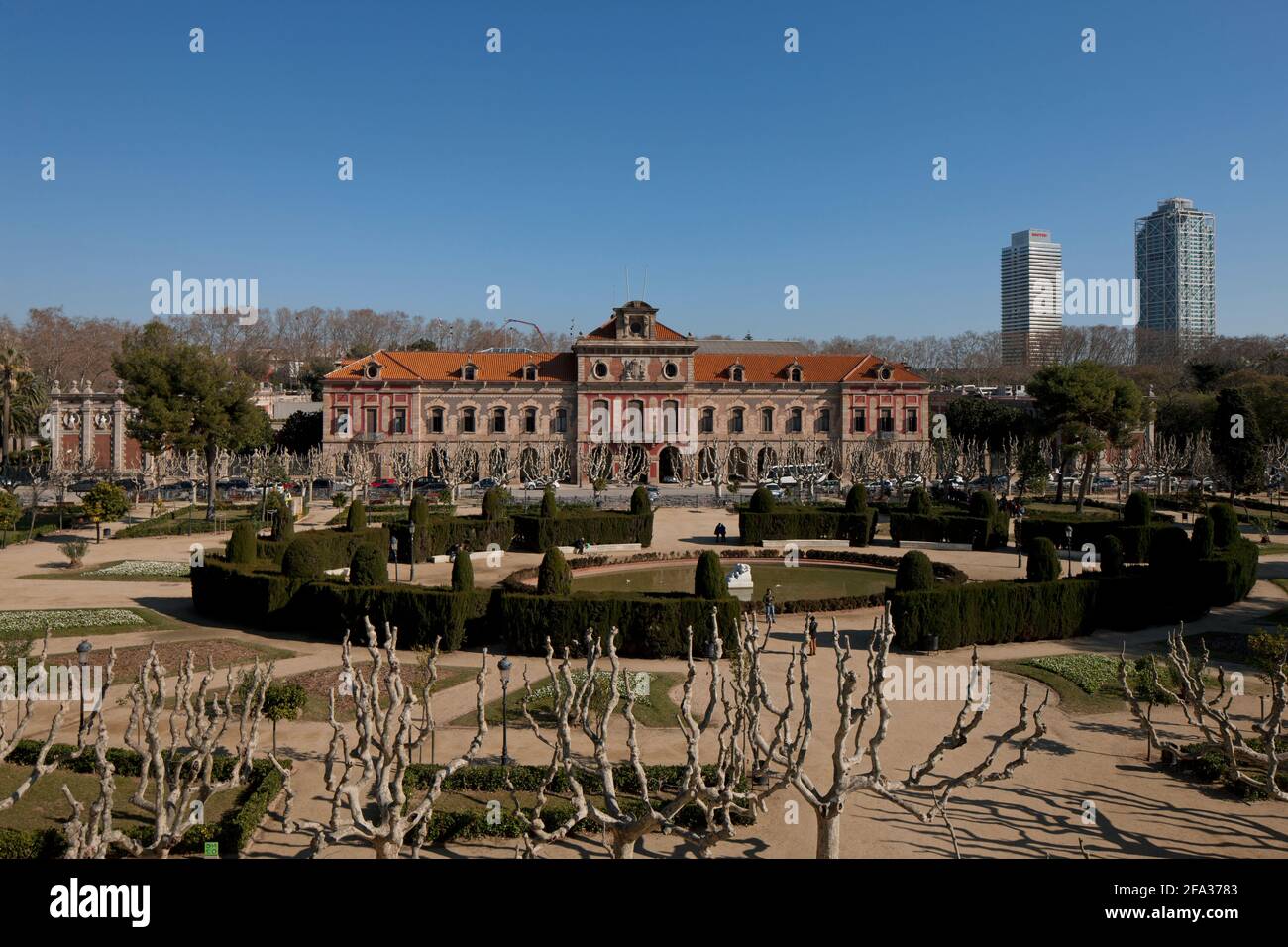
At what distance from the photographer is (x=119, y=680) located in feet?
58.9

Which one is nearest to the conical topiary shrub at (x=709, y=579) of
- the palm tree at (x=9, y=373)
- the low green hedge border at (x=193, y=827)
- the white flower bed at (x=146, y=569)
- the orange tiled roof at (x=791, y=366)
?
the low green hedge border at (x=193, y=827)

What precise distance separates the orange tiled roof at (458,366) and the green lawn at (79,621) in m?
38.5

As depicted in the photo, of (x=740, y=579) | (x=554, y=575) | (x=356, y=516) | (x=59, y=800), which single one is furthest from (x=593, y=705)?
(x=356, y=516)

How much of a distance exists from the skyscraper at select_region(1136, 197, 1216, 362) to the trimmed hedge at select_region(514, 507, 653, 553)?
132721 millimetres

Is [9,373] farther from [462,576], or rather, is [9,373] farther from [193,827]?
[193,827]

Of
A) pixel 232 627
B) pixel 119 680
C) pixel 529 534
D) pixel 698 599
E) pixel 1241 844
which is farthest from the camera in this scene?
pixel 529 534

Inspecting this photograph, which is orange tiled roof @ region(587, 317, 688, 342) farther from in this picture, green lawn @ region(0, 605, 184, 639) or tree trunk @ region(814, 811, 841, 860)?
tree trunk @ region(814, 811, 841, 860)

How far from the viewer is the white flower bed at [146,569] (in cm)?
2899

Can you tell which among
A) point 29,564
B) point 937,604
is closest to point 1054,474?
point 937,604

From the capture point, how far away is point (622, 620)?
19.7 metres

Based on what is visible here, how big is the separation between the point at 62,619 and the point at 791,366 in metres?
49.4

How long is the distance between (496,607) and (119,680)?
744 cm
